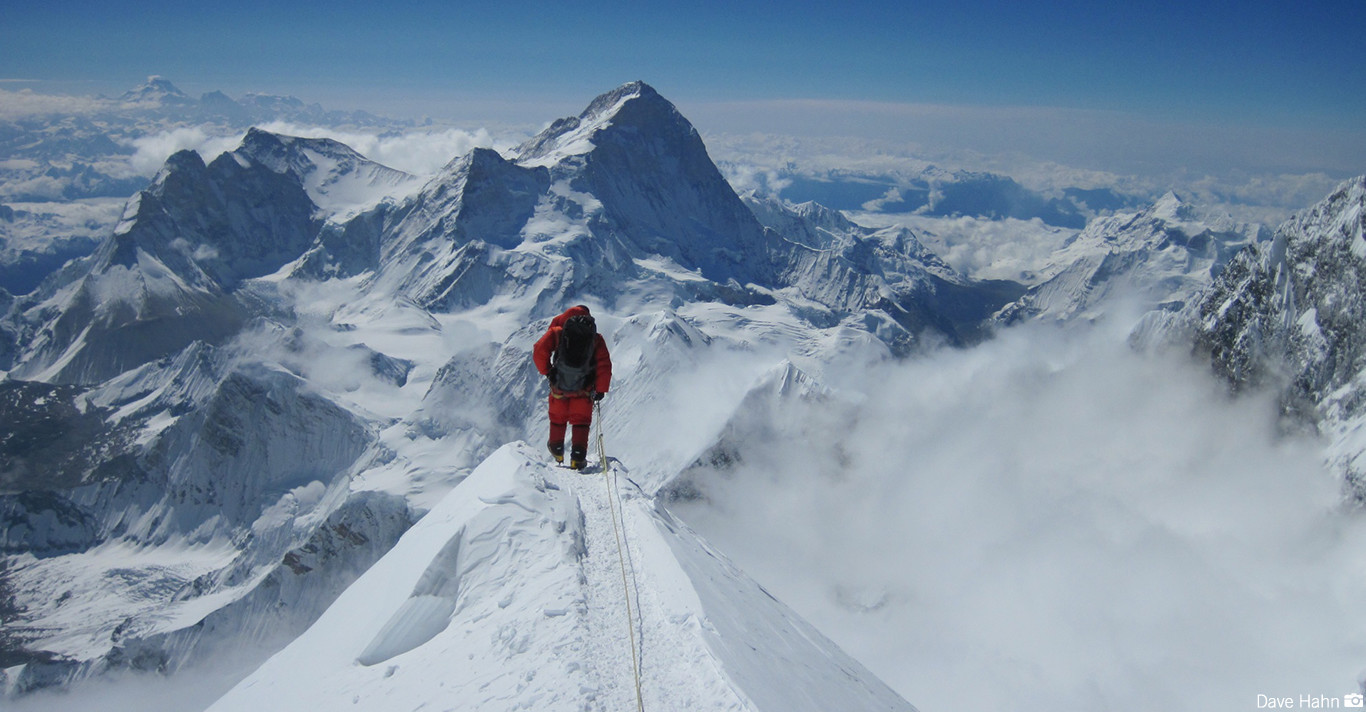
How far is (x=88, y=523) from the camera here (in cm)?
16912

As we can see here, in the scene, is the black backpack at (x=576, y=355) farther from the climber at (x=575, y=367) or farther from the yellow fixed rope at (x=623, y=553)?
the yellow fixed rope at (x=623, y=553)

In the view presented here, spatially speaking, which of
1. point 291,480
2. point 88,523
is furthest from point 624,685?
point 88,523

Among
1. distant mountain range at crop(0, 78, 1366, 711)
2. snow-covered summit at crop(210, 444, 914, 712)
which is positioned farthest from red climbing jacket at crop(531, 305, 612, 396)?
snow-covered summit at crop(210, 444, 914, 712)

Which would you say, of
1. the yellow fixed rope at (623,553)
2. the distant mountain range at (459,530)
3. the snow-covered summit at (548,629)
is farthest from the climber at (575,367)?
the snow-covered summit at (548,629)

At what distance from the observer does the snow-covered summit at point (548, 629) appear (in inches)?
430

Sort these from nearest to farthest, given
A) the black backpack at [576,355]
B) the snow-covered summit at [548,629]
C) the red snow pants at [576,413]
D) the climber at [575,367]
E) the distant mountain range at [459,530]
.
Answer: the snow-covered summit at [548,629]
the distant mountain range at [459,530]
the black backpack at [576,355]
the climber at [575,367]
the red snow pants at [576,413]

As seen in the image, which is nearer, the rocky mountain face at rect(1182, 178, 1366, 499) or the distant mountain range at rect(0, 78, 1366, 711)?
the distant mountain range at rect(0, 78, 1366, 711)

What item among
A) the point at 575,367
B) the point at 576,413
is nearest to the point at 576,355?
the point at 575,367

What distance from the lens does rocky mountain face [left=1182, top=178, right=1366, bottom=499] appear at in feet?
267

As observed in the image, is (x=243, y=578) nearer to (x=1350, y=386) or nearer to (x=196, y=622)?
(x=196, y=622)

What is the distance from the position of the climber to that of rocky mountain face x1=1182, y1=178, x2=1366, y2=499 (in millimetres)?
87489

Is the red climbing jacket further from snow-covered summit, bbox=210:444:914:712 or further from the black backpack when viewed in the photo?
snow-covered summit, bbox=210:444:914:712

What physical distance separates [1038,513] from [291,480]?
165 metres

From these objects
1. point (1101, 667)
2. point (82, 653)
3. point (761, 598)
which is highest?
point (761, 598)
